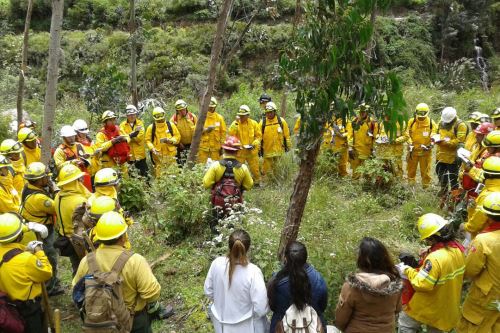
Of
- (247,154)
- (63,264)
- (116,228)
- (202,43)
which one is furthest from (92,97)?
(116,228)

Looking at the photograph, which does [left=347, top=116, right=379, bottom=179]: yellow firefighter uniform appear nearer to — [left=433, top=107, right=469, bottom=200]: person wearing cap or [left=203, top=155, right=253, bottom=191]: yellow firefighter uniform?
[left=433, top=107, right=469, bottom=200]: person wearing cap

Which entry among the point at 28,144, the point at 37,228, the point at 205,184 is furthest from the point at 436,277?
the point at 28,144

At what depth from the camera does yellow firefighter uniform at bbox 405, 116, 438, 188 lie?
27.3 feet

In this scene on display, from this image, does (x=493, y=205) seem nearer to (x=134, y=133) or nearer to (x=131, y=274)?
(x=131, y=274)

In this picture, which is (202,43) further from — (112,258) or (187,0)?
(112,258)

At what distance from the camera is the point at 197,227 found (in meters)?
7.07

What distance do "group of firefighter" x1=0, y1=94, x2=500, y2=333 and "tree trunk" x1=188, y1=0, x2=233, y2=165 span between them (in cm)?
59

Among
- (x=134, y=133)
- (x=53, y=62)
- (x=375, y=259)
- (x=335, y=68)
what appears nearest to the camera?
(x=375, y=259)

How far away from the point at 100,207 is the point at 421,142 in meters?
6.22

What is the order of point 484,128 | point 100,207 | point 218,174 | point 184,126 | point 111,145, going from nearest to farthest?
point 100,207 < point 218,174 < point 484,128 < point 111,145 < point 184,126

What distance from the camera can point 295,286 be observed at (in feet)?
→ 11.1

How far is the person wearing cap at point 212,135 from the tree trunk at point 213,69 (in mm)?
925

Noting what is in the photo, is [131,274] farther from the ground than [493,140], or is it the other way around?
[493,140]

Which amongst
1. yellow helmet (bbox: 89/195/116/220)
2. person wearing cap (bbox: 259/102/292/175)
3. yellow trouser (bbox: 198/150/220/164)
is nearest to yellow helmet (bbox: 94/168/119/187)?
yellow helmet (bbox: 89/195/116/220)
